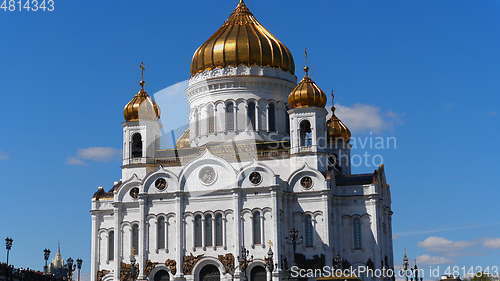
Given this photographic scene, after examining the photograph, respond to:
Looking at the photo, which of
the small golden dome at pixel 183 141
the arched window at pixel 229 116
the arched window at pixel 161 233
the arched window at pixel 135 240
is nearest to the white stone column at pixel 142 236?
the arched window at pixel 135 240

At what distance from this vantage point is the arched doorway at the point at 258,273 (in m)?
54.5

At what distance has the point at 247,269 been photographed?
54.5 meters

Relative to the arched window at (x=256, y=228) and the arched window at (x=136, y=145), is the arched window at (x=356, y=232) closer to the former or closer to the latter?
the arched window at (x=256, y=228)

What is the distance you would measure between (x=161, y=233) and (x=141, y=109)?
351 inches

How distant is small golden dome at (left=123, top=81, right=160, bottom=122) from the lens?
199 feet

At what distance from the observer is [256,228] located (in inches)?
2178

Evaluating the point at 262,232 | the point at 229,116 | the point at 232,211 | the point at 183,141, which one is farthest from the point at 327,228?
the point at 183,141

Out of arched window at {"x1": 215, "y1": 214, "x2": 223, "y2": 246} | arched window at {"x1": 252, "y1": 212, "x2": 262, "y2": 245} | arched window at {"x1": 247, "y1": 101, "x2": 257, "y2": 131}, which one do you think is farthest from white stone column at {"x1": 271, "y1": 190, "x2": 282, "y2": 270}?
arched window at {"x1": 247, "y1": 101, "x2": 257, "y2": 131}

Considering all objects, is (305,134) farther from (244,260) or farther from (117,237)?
(117,237)

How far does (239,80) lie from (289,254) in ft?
44.3

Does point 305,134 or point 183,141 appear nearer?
point 305,134

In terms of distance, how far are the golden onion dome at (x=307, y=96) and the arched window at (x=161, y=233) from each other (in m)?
11.1

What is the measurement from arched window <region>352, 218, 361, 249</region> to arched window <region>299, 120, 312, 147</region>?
5.68m

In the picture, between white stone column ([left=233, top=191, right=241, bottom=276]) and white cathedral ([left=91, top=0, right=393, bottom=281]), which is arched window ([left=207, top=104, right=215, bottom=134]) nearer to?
white cathedral ([left=91, top=0, right=393, bottom=281])
